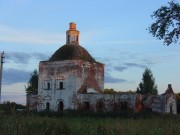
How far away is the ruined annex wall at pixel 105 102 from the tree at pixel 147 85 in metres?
13.2

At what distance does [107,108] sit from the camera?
4019 cm

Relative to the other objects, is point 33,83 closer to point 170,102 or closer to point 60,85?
point 60,85

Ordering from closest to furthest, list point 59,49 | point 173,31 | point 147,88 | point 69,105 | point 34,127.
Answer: point 34,127 → point 173,31 → point 69,105 → point 59,49 → point 147,88

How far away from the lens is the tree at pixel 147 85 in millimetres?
52797

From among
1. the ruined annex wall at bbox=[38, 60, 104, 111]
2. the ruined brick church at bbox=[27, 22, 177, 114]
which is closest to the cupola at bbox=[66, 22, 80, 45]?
the ruined brick church at bbox=[27, 22, 177, 114]

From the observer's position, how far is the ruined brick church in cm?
3925

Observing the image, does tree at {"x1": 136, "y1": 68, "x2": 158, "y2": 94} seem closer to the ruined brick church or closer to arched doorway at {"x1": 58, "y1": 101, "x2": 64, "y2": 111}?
the ruined brick church

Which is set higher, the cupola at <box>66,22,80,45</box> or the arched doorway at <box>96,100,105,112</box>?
the cupola at <box>66,22,80,45</box>

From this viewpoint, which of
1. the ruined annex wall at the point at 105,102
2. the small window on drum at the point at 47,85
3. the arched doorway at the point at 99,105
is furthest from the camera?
the small window on drum at the point at 47,85

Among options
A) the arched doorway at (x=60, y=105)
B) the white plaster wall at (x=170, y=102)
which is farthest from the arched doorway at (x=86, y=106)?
the white plaster wall at (x=170, y=102)

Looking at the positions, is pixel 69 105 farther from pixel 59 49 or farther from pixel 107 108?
pixel 59 49

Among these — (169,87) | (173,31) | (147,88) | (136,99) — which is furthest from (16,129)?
(147,88)

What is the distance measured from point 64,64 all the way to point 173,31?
21.1 meters

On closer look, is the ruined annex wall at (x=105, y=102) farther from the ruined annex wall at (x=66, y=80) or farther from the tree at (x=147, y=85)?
the tree at (x=147, y=85)
